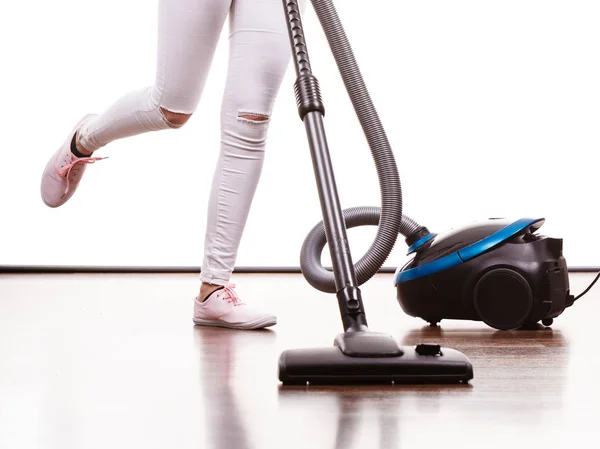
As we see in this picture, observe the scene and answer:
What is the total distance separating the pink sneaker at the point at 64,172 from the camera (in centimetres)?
197

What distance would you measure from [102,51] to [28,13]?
1.23 ft

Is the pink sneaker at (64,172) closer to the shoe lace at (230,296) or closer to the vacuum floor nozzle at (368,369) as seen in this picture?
the shoe lace at (230,296)

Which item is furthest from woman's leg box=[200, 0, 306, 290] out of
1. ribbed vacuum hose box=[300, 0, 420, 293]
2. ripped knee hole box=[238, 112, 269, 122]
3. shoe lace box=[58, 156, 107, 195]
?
shoe lace box=[58, 156, 107, 195]

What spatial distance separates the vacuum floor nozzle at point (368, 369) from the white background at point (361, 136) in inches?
108

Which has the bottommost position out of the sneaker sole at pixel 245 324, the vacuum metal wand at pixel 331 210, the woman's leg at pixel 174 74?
the sneaker sole at pixel 245 324

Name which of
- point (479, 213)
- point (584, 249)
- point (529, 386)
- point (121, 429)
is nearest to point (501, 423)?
point (529, 386)

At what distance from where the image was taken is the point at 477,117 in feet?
12.2

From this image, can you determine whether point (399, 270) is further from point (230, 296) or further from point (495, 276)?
point (230, 296)

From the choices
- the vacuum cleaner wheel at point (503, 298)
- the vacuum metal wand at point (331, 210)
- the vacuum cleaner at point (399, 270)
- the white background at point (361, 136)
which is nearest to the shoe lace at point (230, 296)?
the vacuum cleaner at point (399, 270)

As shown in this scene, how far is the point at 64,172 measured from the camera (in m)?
1.99

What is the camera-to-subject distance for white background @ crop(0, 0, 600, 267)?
11.9ft

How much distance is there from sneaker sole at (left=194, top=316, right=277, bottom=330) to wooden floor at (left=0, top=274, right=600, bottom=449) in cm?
4

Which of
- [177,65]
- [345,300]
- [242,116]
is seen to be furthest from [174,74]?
[345,300]

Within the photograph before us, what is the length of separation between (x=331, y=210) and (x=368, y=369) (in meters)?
0.21
